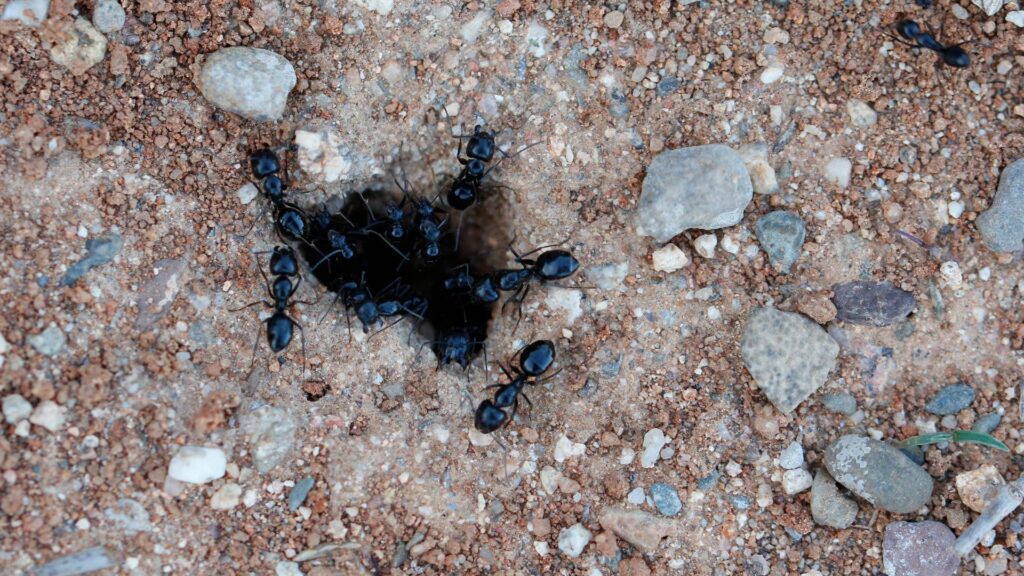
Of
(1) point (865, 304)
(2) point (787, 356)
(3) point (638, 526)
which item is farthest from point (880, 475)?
(3) point (638, 526)

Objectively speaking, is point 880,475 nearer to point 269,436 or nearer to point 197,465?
point 269,436

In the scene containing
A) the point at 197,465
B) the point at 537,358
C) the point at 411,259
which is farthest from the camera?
the point at 411,259

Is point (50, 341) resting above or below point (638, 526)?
above

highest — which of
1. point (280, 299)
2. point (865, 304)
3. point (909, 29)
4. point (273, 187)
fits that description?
point (909, 29)

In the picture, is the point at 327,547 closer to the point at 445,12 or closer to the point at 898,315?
the point at 445,12

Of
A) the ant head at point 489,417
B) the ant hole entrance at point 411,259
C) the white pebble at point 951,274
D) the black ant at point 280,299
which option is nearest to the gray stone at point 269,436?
the black ant at point 280,299

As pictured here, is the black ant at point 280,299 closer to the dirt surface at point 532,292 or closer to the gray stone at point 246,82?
the dirt surface at point 532,292

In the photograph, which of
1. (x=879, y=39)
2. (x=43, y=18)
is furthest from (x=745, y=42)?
(x=43, y=18)
